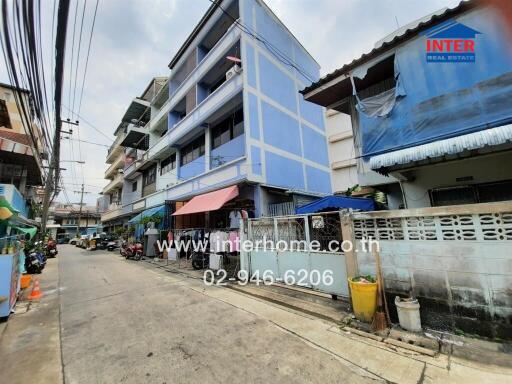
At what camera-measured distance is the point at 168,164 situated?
58.9ft

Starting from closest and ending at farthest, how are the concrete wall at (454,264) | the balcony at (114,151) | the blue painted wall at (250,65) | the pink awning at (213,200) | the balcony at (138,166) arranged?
the concrete wall at (454,264)
the pink awning at (213,200)
the blue painted wall at (250,65)
the balcony at (138,166)
the balcony at (114,151)

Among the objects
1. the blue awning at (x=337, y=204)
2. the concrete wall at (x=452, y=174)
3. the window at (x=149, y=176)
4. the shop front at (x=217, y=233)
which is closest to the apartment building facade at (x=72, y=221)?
the window at (x=149, y=176)

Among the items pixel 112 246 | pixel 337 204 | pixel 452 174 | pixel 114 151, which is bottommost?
pixel 112 246

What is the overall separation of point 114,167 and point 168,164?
1799 cm

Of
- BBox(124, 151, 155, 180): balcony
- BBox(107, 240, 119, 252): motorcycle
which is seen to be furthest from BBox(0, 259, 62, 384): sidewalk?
BBox(107, 240, 119, 252): motorcycle

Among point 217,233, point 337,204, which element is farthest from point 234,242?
point 337,204

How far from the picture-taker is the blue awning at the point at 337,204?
7.63 meters

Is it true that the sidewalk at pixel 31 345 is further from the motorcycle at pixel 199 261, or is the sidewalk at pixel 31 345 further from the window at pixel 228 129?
the window at pixel 228 129

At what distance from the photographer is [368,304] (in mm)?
4031

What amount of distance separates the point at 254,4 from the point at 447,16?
31.3ft

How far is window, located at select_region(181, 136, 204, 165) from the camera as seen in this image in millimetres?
14094

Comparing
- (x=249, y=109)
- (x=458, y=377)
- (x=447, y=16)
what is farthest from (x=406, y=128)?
(x=249, y=109)

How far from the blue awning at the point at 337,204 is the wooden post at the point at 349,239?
278cm

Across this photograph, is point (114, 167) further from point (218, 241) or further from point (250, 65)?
point (218, 241)
